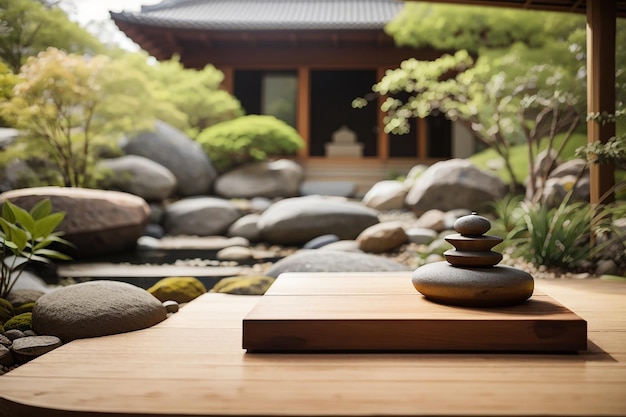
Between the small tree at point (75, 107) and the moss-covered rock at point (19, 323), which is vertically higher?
the small tree at point (75, 107)

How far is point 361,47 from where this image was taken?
43.0 feet

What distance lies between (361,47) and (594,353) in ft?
39.4

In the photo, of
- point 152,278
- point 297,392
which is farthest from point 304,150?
point 297,392

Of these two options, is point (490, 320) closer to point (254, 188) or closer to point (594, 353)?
point (594, 353)

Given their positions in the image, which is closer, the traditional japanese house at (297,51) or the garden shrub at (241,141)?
the garden shrub at (241,141)

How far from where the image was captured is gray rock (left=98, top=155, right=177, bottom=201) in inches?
331

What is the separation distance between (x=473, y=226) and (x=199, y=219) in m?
6.58

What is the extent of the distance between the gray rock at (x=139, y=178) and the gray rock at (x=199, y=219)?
41 centimetres

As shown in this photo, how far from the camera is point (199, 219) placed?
331 inches

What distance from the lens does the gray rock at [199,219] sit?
331 inches

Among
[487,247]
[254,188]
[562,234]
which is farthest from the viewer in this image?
[254,188]

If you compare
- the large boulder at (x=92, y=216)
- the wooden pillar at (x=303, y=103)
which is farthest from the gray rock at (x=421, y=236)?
the wooden pillar at (x=303, y=103)

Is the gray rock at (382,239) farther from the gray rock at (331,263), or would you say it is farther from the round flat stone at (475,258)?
the round flat stone at (475,258)

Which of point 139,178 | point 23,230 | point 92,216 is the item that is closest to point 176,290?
point 23,230
